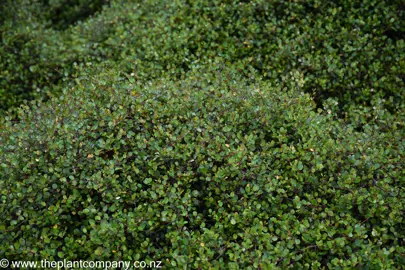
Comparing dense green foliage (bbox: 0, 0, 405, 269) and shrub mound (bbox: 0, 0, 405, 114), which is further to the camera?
shrub mound (bbox: 0, 0, 405, 114)

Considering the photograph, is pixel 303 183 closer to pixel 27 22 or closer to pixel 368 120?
pixel 368 120

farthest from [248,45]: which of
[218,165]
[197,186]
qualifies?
[197,186]

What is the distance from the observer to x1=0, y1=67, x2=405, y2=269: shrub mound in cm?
320

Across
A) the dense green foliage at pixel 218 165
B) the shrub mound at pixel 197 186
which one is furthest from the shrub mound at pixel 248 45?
the shrub mound at pixel 197 186

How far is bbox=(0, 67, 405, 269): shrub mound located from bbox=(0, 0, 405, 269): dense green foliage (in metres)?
0.01

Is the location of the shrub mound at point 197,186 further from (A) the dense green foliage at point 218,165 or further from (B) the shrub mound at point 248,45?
(B) the shrub mound at point 248,45

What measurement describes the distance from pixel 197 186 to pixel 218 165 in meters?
0.22

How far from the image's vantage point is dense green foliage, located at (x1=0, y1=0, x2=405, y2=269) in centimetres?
322

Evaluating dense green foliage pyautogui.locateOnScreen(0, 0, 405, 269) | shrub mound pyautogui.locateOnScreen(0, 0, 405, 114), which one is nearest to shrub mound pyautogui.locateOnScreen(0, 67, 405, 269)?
dense green foliage pyautogui.locateOnScreen(0, 0, 405, 269)

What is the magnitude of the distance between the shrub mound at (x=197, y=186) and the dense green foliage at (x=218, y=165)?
11mm

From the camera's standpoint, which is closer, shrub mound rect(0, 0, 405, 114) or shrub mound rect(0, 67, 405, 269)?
shrub mound rect(0, 67, 405, 269)

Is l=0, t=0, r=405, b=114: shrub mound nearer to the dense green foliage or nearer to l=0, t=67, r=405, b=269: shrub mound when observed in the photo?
the dense green foliage

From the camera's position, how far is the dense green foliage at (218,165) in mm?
3221

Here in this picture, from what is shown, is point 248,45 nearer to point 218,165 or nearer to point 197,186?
point 218,165
